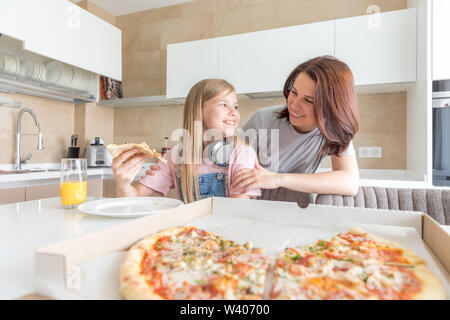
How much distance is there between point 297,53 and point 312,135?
104 cm

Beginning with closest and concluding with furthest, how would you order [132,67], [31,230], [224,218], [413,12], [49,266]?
[49,266] < [31,230] < [224,218] < [413,12] < [132,67]

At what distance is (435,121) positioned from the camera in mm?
1694

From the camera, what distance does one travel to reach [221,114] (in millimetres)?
1266

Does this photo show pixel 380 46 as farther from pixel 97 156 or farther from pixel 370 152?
pixel 97 156

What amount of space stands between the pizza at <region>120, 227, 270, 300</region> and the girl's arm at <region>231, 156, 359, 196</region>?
44cm

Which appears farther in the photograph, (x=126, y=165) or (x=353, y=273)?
(x=126, y=165)

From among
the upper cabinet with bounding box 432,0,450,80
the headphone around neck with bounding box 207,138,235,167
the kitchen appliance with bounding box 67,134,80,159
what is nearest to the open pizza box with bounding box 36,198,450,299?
the headphone around neck with bounding box 207,138,235,167

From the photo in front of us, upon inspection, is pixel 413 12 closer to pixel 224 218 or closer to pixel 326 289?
pixel 224 218

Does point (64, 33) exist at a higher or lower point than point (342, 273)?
higher

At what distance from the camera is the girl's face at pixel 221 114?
50.0 inches

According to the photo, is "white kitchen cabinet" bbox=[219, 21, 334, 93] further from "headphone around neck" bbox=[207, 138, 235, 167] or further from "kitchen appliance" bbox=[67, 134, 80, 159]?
"kitchen appliance" bbox=[67, 134, 80, 159]

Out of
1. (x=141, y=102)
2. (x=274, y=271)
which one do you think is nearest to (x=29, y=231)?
(x=274, y=271)

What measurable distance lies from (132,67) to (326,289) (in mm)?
3327

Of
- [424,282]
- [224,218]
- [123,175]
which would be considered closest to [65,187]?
[123,175]
